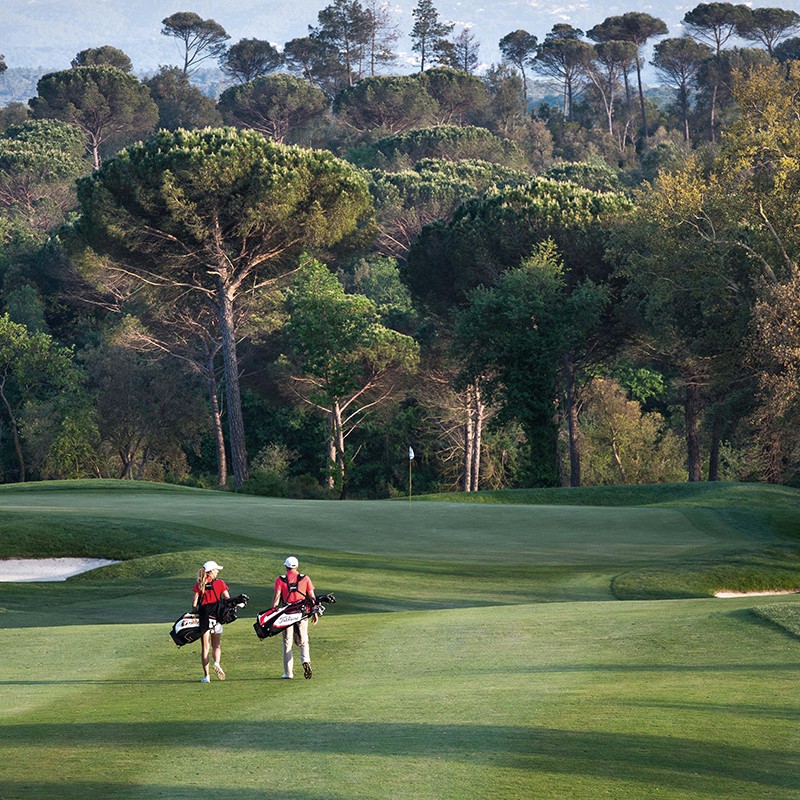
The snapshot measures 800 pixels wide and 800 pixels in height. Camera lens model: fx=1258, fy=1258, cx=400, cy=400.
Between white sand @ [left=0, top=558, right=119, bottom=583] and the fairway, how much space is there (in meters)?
0.40

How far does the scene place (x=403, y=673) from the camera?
16344mm

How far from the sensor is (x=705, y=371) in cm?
5553

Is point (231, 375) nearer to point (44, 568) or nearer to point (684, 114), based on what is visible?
point (44, 568)

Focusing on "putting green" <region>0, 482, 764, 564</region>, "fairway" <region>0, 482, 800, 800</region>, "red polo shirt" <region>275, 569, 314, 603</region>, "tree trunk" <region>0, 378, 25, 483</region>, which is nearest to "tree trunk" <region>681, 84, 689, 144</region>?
"tree trunk" <region>0, 378, 25, 483</region>

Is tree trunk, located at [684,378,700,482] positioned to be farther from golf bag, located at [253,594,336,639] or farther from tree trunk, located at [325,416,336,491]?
golf bag, located at [253,594,336,639]

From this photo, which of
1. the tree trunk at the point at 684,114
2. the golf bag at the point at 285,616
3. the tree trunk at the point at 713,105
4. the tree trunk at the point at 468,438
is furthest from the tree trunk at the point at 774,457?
the tree trunk at the point at 684,114

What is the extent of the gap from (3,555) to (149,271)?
3599 cm

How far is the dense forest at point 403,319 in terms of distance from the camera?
4697 centimetres

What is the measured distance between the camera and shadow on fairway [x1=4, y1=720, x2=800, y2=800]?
34.7 feet

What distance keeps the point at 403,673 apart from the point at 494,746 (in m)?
5.00

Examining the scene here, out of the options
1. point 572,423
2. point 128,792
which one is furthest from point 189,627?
point 572,423

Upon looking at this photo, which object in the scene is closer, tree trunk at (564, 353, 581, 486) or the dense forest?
the dense forest

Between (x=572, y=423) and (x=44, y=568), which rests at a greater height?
(x=572, y=423)

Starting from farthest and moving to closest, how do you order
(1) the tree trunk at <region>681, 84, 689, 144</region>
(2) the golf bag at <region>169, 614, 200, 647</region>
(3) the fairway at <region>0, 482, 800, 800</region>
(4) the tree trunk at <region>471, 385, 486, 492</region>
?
1. (1) the tree trunk at <region>681, 84, 689, 144</region>
2. (4) the tree trunk at <region>471, 385, 486, 492</region>
3. (2) the golf bag at <region>169, 614, 200, 647</region>
4. (3) the fairway at <region>0, 482, 800, 800</region>
